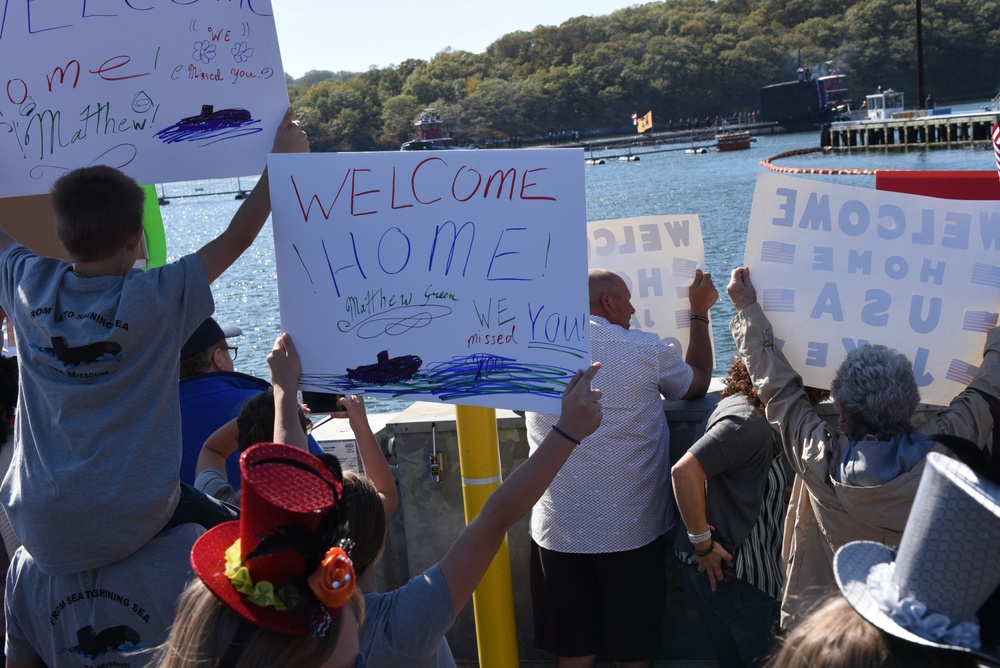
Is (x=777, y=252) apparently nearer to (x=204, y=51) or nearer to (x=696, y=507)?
(x=696, y=507)

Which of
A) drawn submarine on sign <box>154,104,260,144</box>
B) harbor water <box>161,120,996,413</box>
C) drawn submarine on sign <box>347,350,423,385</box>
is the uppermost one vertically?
drawn submarine on sign <box>154,104,260,144</box>

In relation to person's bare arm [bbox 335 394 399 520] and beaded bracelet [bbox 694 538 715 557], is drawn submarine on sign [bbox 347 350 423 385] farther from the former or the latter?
beaded bracelet [bbox 694 538 715 557]

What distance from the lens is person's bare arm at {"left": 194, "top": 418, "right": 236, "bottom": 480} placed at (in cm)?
317

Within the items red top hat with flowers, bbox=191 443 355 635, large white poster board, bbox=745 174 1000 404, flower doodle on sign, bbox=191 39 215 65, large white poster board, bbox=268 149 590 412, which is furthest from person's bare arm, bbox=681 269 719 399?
red top hat with flowers, bbox=191 443 355 635

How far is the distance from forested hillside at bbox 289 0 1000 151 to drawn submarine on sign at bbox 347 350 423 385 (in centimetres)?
8592

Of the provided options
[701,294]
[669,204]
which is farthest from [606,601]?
[669,204]

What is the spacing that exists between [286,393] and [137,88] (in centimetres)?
112

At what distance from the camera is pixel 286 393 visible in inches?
113

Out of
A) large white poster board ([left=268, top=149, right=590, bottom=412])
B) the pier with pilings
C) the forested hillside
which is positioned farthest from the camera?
the forested hillside

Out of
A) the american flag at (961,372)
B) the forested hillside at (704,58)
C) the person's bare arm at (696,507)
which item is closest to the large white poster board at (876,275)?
the american flag at (961,372)

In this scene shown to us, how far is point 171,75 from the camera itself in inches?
128

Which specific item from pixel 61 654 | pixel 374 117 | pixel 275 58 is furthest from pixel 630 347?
pixel 374 117

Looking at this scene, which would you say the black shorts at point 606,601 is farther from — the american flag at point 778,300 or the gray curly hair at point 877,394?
the gray curly hair at point 877,394

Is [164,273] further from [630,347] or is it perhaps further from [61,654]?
[630,347]
